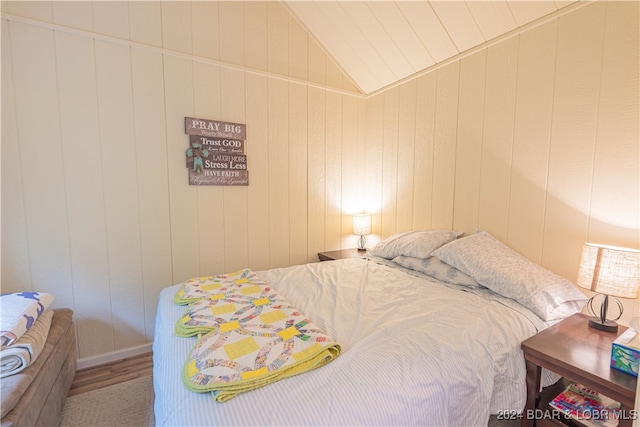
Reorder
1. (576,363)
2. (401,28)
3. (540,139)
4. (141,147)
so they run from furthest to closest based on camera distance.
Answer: (401,28)
(141,147)
(540,139)
(576,363)

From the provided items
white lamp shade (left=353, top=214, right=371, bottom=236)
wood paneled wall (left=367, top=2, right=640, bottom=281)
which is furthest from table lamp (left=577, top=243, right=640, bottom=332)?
white lamp shade (left=353, top=214, right=371, bottom=236)

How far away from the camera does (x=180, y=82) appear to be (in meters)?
2.22

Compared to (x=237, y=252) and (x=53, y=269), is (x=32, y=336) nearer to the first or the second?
(x=53, y=269)

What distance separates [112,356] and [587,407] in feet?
9.16

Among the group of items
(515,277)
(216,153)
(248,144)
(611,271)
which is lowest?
(515,277)

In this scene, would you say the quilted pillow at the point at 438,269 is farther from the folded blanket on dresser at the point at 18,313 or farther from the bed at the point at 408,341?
the folded blanket on dresser at the point at 18,313

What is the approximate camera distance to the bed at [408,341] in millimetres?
828

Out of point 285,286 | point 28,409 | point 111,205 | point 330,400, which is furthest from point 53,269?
point 330,400

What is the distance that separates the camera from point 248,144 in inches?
99.7

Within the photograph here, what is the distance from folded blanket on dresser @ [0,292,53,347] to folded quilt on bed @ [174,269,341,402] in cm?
67

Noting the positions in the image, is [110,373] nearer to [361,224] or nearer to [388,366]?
[388,366]

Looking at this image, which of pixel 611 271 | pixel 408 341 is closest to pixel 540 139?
pixel 611 271

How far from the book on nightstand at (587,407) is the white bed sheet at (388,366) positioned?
157 millimetres

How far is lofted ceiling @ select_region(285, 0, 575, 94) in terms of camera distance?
189 cm
